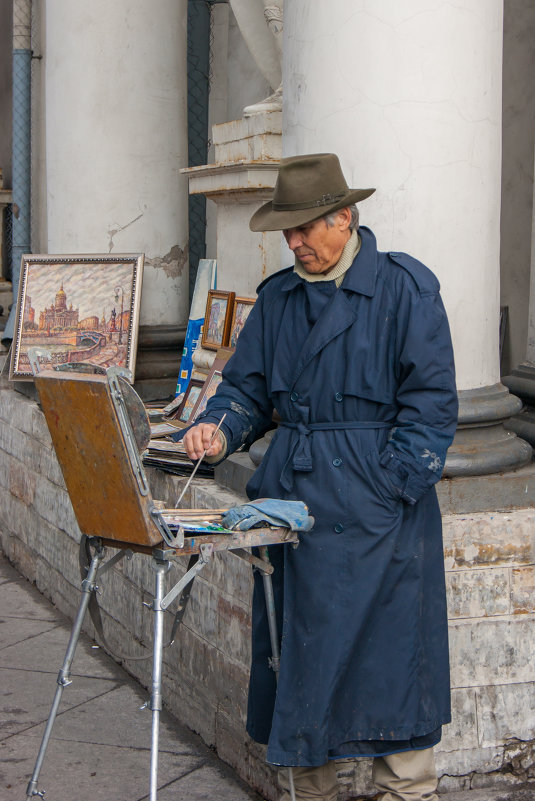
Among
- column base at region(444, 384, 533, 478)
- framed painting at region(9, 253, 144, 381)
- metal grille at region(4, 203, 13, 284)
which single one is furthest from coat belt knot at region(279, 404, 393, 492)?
metal grille at region(4, 203, 13, 284)

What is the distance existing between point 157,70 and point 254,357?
3243 mm

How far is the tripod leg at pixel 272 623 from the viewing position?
285cm

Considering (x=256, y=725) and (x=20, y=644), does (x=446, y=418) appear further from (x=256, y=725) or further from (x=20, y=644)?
(x=20, y=644)

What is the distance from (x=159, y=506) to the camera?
267 centimetres

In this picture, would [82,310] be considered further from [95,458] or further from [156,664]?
[156,664]

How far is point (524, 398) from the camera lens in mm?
3971

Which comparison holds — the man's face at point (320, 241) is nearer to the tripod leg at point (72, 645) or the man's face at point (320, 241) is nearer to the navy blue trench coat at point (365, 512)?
the navy blue trench coat at point (365, 512)

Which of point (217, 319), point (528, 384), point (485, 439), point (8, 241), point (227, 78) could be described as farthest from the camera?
point (8, 241)

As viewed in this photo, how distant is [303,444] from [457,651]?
97 centimetres

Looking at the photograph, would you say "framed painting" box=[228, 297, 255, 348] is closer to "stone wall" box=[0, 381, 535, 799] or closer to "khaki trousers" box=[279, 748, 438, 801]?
"stone wall" box=[0, 381, 535, 799]

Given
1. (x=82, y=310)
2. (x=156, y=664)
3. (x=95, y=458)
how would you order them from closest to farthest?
1. (x=156, y=664)
2. (x=95, y=458)
3. (x=82, y=310)

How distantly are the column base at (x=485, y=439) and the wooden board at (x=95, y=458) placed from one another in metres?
1.19

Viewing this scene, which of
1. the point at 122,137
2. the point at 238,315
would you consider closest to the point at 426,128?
the point at 238,315

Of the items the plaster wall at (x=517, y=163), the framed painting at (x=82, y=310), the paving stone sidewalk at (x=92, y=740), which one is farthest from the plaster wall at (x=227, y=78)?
the paving stone sidewalk at (x=92, y=740)
